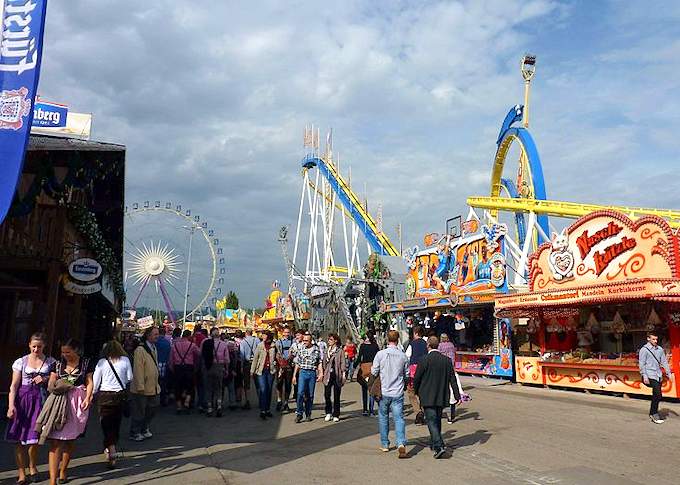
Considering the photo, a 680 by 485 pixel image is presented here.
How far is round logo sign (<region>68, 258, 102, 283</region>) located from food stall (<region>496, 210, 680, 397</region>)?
36.1 ft

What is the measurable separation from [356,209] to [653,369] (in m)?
29.4

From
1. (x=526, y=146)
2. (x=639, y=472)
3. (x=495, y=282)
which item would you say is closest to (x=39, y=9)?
(x=639, y=472)

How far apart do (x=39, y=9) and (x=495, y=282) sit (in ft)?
51.4

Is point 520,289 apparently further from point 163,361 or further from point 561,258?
point 163,361

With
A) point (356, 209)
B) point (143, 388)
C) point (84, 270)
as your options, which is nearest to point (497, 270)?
point (84, 270)

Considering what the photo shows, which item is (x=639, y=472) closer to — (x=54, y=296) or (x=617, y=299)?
(x=617, y=299)

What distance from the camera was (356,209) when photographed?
3894 centimetres

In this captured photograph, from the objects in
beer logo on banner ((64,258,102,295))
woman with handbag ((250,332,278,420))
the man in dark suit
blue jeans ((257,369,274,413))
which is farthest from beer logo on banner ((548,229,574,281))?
beer logo on banner ((64,258,102,295))

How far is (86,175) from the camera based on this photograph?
9906mm

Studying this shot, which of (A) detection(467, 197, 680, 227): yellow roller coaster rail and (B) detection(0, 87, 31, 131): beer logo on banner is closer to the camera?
(B) detection(0, 87, 31, 131): beer logo on banner

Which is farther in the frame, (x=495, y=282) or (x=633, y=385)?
(x=495, y=282)

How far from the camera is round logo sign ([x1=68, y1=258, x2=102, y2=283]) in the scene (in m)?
11.8

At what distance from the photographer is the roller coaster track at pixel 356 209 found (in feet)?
128

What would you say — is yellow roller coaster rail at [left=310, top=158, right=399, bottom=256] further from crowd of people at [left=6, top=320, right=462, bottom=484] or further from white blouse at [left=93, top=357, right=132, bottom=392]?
white blouse at [left=93, top=357, right=132, bottom=392]
